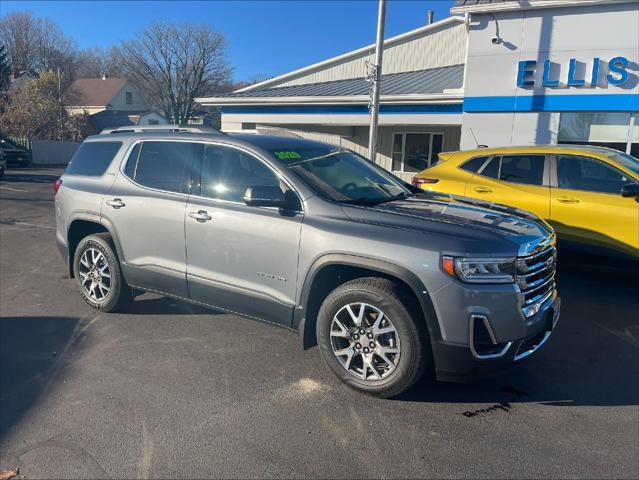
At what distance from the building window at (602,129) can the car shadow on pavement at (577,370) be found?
771cm

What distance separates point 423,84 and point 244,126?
6897mm

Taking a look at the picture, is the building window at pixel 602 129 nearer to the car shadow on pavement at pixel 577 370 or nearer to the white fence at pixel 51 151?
the car shadow on pavement at pixel 577 370

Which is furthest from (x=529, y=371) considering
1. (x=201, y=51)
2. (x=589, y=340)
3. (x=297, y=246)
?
(x=201, y=51)

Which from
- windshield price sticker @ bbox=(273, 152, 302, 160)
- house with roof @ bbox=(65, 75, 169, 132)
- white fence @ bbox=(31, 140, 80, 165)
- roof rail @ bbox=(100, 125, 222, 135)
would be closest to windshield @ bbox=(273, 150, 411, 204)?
windshield price sticker @ bbox=(273, 152, 302, 160)

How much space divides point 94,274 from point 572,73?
38.4ft

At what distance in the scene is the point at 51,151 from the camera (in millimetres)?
32375

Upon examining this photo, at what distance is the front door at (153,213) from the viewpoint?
4309 mm

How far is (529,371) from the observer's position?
3871mm

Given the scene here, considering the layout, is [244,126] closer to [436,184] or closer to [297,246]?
[436,184]

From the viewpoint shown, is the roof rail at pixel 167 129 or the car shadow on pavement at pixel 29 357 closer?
the car shadow on pavement at pixel 29 357

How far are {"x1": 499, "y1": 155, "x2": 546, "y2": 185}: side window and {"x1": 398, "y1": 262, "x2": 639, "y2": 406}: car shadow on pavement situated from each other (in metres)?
1.64

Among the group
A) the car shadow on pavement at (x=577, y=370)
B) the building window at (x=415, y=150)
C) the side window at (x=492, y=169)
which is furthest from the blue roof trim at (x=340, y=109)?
the car shadow on pavement at (x=577, y=370)

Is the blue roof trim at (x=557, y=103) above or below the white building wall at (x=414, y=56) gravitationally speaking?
below

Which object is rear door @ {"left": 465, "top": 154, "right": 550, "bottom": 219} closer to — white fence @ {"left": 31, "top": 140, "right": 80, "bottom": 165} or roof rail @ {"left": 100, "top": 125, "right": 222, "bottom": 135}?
roof rail @ {"left": 100, "top": 125, "right": 222, "bottom": 135}
